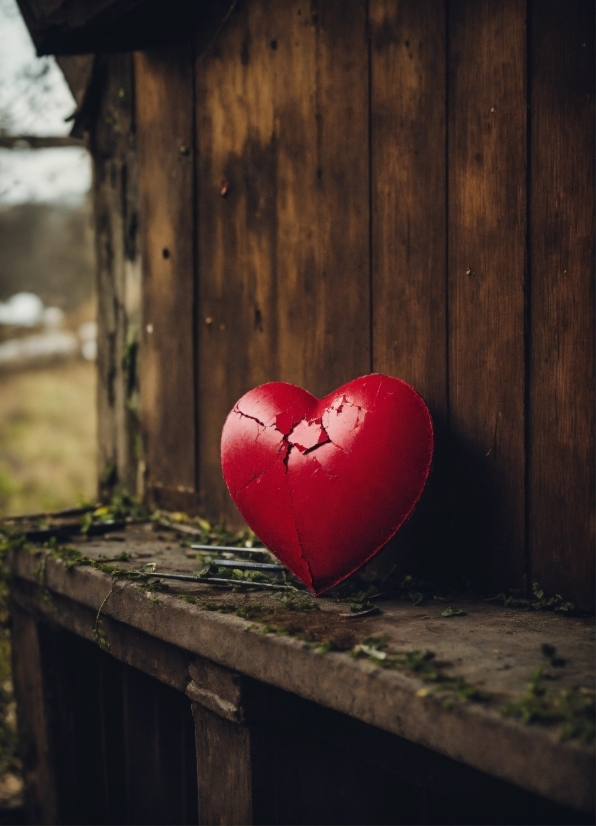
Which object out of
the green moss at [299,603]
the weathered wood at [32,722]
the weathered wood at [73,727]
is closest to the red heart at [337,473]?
the green moss at [299,603]

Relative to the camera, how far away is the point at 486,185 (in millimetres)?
1552

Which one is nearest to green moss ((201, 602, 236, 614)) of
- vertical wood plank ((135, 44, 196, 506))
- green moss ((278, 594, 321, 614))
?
green moss ((278, 594, 321, 614))

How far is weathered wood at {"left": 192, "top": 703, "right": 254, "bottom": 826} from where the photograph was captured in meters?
1.50

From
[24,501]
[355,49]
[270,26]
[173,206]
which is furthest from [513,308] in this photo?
[24,501]

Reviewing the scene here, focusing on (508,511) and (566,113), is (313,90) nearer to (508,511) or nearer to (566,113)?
(566,113)

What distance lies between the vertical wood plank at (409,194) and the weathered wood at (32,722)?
1560 mm

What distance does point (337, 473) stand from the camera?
4.85 feet

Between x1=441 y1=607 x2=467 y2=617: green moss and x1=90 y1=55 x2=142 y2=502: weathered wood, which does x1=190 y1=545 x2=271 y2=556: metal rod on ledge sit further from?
x1=90 y1=55 x2=142 y2=502: weathered wood

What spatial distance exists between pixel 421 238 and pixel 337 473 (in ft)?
1.95

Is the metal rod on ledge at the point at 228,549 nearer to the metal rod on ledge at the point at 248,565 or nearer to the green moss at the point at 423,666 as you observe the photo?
the metal rod on ledge at the point at 248,565

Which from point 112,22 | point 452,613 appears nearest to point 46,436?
point 112,22

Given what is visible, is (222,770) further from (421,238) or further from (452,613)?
(421,238)

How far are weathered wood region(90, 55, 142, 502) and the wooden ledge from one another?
894 mm

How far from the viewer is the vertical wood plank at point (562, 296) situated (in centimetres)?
139
